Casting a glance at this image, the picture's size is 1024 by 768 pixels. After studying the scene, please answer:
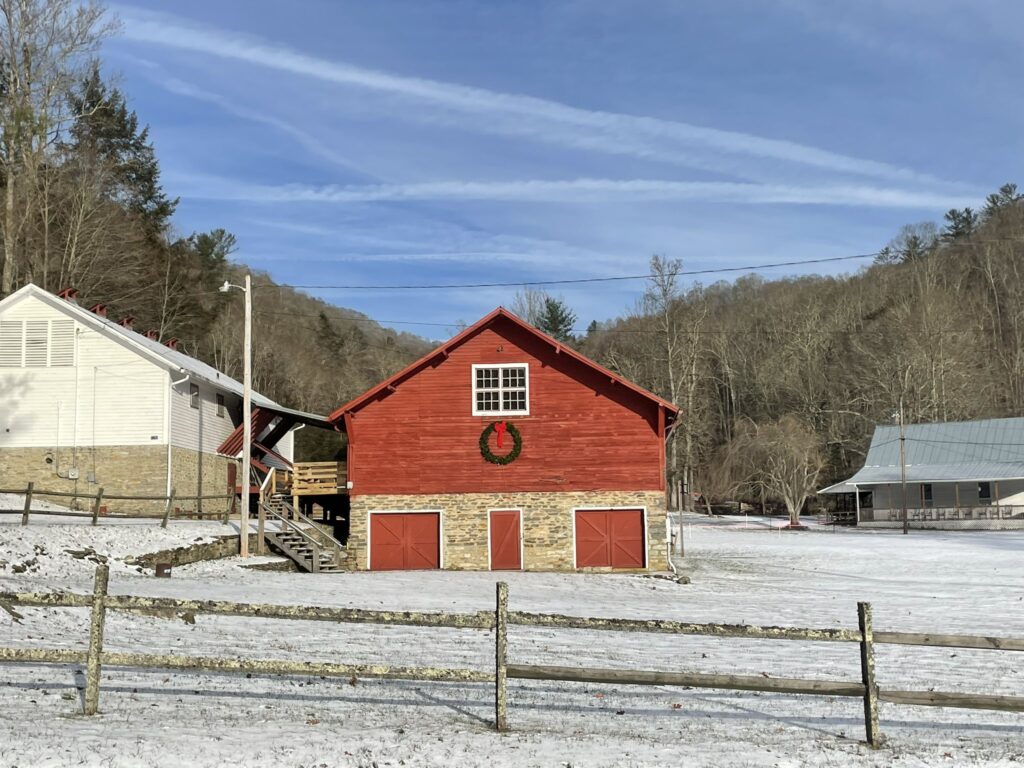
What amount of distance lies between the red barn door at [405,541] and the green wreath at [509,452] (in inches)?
98.0

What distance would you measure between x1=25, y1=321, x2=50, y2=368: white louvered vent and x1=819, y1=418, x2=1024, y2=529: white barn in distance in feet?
158

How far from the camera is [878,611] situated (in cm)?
2167

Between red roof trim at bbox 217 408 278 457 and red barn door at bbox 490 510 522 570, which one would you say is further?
red roof trim at bbox 217 408 278 457

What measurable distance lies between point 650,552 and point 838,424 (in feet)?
195

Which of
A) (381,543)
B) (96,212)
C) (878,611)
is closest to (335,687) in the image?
(878,611)

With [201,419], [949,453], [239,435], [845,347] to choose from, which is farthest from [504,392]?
[845,347]

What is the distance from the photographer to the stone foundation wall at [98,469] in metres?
35.0

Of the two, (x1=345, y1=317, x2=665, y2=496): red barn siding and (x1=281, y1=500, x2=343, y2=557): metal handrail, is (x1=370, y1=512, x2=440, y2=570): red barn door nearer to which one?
(x1=345, y1=317, x2=665, y2=496): red barn siding

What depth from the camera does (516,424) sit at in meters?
31.2

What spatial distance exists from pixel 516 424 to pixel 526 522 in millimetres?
3106

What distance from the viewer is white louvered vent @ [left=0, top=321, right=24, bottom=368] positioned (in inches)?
1407

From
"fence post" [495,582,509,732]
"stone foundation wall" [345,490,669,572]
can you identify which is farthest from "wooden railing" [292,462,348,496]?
"fence post" [495,582,509,732]

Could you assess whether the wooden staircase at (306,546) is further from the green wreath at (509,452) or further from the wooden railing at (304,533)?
the green wreath at (509,452)

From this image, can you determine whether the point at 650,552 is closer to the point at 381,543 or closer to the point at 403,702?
the point at 381,543
